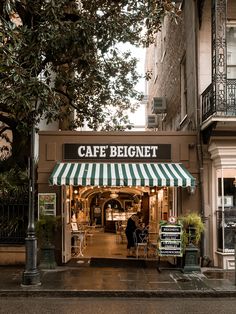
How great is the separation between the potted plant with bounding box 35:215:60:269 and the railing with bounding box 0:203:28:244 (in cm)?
101

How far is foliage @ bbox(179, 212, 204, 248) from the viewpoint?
1394 centimetres

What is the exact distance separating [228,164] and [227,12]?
182 inches

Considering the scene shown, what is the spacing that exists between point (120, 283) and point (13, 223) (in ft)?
14.9

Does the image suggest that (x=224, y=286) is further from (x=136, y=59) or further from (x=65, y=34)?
(x=136, y=59)

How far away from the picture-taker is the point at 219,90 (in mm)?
13961

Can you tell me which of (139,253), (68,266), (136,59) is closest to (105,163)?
(68,266)

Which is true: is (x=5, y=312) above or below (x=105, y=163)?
below

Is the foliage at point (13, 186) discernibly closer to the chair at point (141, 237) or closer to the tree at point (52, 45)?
the tree at point (52, 45)

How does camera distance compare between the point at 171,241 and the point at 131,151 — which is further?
the point at 131,151

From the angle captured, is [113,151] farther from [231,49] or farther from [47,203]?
[231,49]

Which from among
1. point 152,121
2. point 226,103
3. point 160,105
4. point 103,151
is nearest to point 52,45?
point 103,151

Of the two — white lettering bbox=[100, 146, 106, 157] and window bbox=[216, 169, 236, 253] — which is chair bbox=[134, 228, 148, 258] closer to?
window bbox=[216, 169, 236, 253]

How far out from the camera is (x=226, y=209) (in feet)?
48.8

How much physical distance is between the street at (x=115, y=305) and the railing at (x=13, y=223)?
14.7ft
